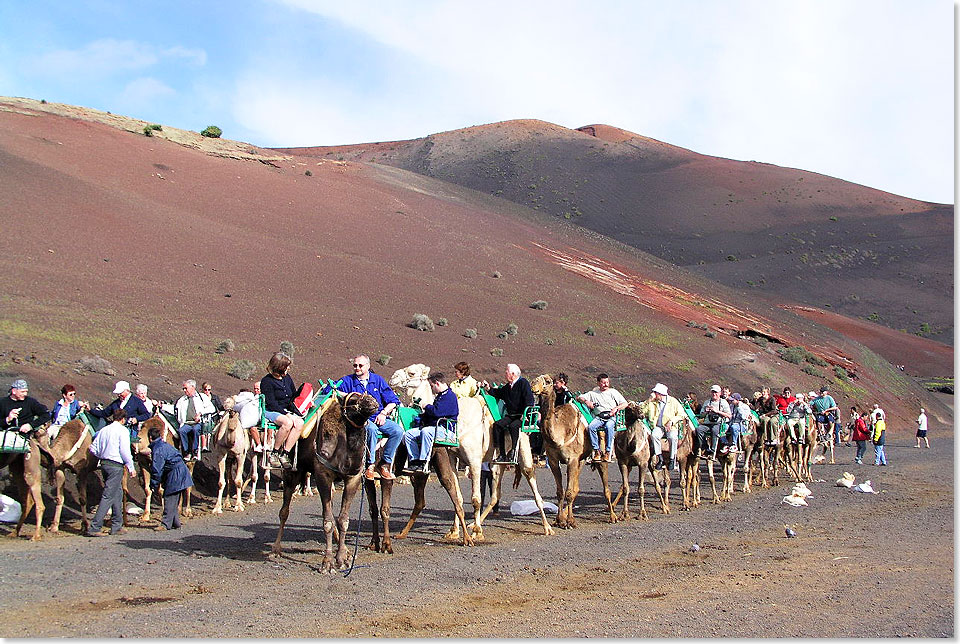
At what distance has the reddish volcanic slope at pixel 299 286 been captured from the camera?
35.5m

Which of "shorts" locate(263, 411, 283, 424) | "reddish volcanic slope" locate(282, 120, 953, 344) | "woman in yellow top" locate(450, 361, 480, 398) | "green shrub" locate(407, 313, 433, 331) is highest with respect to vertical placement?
"reddish volcanic slope" locate(282, 120, 953, 344)

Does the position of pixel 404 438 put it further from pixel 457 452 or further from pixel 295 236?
pixel 295 236

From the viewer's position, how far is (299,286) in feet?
150

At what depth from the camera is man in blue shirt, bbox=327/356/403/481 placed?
1150 centimetres

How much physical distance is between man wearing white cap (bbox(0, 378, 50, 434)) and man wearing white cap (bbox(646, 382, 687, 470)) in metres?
10.6

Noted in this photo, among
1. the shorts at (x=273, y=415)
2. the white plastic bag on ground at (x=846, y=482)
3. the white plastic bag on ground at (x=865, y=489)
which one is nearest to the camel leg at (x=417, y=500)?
the shorts at (x=273, y=415)

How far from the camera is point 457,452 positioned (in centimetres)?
1405

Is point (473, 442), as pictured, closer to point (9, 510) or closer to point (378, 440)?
point (378, 440)

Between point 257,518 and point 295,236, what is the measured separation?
127 feet

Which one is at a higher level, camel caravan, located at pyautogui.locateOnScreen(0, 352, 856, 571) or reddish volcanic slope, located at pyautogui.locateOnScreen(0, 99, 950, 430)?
reddish volcanic slope, located at pyautogui.locateOnScreen(0, 99, 950, 430)

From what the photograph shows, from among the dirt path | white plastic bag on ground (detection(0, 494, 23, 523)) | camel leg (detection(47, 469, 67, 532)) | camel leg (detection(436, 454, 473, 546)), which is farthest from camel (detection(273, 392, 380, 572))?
white plastic bag on ground (detection(0, 494, 23, 523))

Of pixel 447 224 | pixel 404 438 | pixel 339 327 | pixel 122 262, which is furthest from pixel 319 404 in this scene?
pixel 447 224

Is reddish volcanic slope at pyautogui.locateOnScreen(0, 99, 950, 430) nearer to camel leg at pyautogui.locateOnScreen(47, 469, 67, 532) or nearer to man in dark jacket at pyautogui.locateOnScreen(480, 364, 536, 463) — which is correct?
camel leg at pyautogui.locateOnScreen(47, 469, 67, 532)

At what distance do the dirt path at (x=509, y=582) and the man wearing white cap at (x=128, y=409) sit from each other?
6.34 feet
